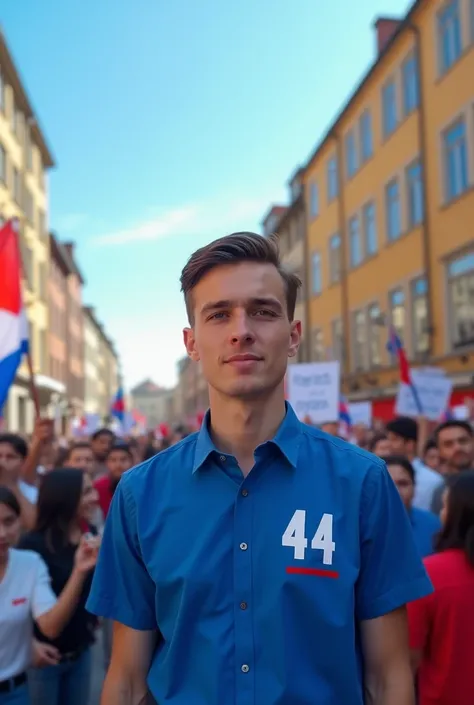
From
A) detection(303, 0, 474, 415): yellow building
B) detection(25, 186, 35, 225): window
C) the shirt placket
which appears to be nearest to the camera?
the shirt placket

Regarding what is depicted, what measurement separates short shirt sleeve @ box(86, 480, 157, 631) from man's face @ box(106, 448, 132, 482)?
4701 millimetres

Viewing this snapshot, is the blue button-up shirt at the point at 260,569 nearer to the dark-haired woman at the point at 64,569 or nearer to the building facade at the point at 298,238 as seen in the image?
the dark-haired woman at the point at 64,569

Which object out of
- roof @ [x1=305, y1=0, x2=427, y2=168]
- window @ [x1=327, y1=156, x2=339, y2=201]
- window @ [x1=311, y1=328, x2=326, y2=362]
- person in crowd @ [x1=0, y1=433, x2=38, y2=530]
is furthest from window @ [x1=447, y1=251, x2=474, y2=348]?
Result: person in crowd @ [x1=0, y1=433, x2=38, y2=530]

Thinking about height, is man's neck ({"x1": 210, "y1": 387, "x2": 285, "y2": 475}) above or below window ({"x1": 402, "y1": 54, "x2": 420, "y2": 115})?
below

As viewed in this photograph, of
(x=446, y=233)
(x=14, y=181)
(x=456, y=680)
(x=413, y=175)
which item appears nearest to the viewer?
(x=456, y=680)

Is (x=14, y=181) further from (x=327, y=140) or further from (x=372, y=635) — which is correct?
(x=372, y=635)

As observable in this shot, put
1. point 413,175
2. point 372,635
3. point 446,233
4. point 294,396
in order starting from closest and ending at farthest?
point 372,635 → point 294,396 → point 446,233 → point 413,175

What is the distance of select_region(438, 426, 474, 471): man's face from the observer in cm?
611

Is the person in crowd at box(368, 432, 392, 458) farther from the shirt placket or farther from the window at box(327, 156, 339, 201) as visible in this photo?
the window at box(327, 156, 339, 201)

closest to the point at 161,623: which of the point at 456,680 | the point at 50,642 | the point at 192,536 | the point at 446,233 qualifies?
the point at 192,536

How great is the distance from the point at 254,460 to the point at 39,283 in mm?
39385

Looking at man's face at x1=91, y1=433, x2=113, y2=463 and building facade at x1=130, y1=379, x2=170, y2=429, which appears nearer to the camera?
man's face at x1=91, y1=433, x2=113, y2=463

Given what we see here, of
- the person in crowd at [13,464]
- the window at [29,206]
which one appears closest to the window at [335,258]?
the window at [29,206]

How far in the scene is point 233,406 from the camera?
6.99ft
